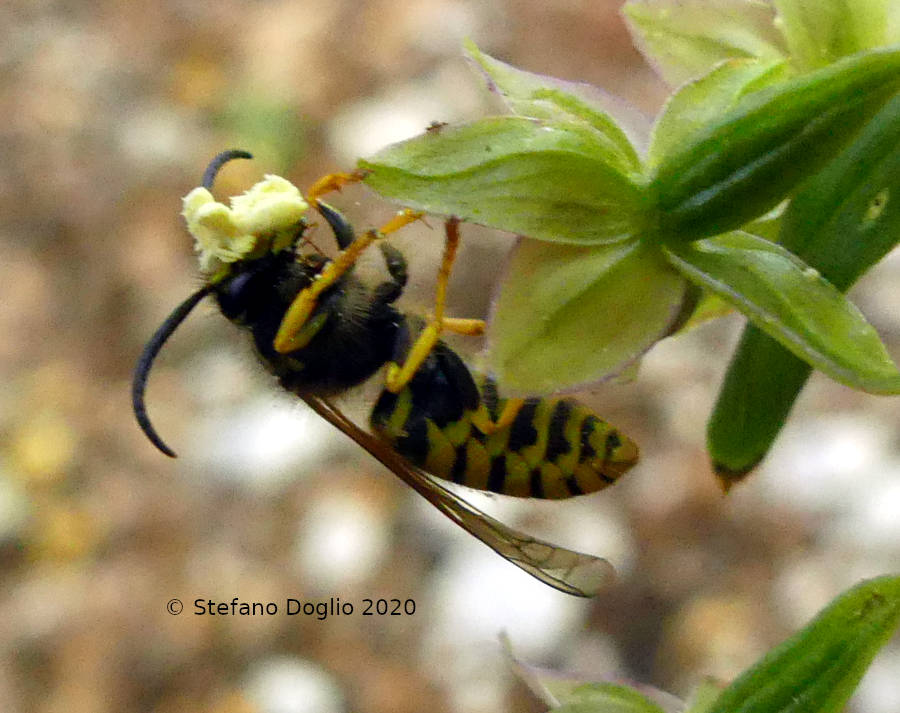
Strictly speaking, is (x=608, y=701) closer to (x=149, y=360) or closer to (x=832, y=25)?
(x=149, y=360)

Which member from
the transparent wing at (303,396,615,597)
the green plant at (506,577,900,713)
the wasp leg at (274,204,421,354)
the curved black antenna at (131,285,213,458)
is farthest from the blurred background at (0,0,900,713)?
the green plant at (506,577,900,713)

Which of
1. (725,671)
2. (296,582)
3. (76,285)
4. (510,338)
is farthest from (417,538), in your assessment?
(510,338)

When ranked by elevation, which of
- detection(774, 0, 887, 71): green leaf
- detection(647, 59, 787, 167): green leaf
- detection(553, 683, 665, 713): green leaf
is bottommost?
detection(553, 683, 665, 713): green leaf

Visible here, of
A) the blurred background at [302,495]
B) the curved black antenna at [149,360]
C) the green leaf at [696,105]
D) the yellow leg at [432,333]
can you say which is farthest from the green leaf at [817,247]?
the blurred background at [302,495]

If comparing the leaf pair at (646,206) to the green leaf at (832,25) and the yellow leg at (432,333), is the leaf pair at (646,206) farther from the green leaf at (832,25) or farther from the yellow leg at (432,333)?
the yellow leg at (432,333)

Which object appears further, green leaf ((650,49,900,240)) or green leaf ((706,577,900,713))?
green leaf ((706,577,900,713))

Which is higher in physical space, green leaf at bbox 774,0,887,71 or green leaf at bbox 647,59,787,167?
green leaf at bbox 774,0,887,71

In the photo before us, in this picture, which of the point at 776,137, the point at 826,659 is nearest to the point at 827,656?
the point at 826,659

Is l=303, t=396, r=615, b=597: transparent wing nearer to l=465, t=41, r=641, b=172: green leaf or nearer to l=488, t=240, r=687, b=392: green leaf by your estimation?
l=488, t=240, r=687, b=392: green leaf

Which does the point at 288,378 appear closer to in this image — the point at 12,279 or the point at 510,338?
the point at 510,338
